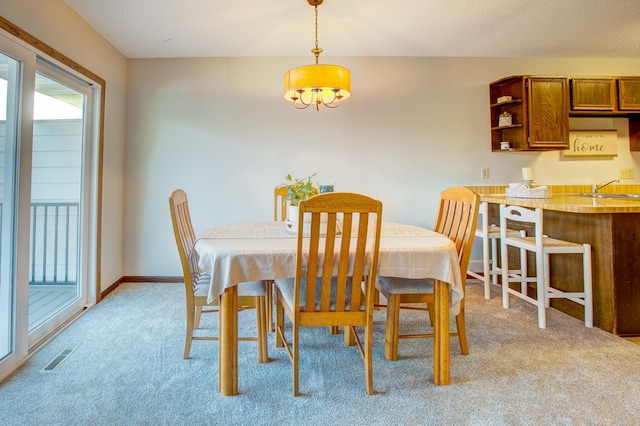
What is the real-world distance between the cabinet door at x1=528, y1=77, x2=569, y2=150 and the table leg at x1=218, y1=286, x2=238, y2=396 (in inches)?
131

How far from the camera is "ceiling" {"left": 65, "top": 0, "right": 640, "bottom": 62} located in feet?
8.14

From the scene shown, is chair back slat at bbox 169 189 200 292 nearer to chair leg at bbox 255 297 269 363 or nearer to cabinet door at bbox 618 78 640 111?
chair leg at bbox 255 297 269 363

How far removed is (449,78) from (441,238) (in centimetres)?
248

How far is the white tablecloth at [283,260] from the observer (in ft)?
4.98

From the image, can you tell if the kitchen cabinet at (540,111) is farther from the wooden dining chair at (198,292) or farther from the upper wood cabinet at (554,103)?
the wooden dining chair at (198,292)

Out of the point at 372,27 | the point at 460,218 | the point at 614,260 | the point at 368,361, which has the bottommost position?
the point at 368,361

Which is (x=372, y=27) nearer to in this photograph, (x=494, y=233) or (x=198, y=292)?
(x=494, y=233)

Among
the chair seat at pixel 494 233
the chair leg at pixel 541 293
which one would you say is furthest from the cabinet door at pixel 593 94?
the chair leg at pixel 541 293

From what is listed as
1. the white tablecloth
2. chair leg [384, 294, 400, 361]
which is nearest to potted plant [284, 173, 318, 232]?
the white tablecloth

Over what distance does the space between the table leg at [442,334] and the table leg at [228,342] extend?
1.02 metres

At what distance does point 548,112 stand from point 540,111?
0.09 metres

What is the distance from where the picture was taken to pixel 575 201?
2.55 metres

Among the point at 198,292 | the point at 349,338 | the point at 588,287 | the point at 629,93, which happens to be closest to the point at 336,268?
the point at 349,338

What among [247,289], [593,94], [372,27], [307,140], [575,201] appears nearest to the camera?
[247,289]
